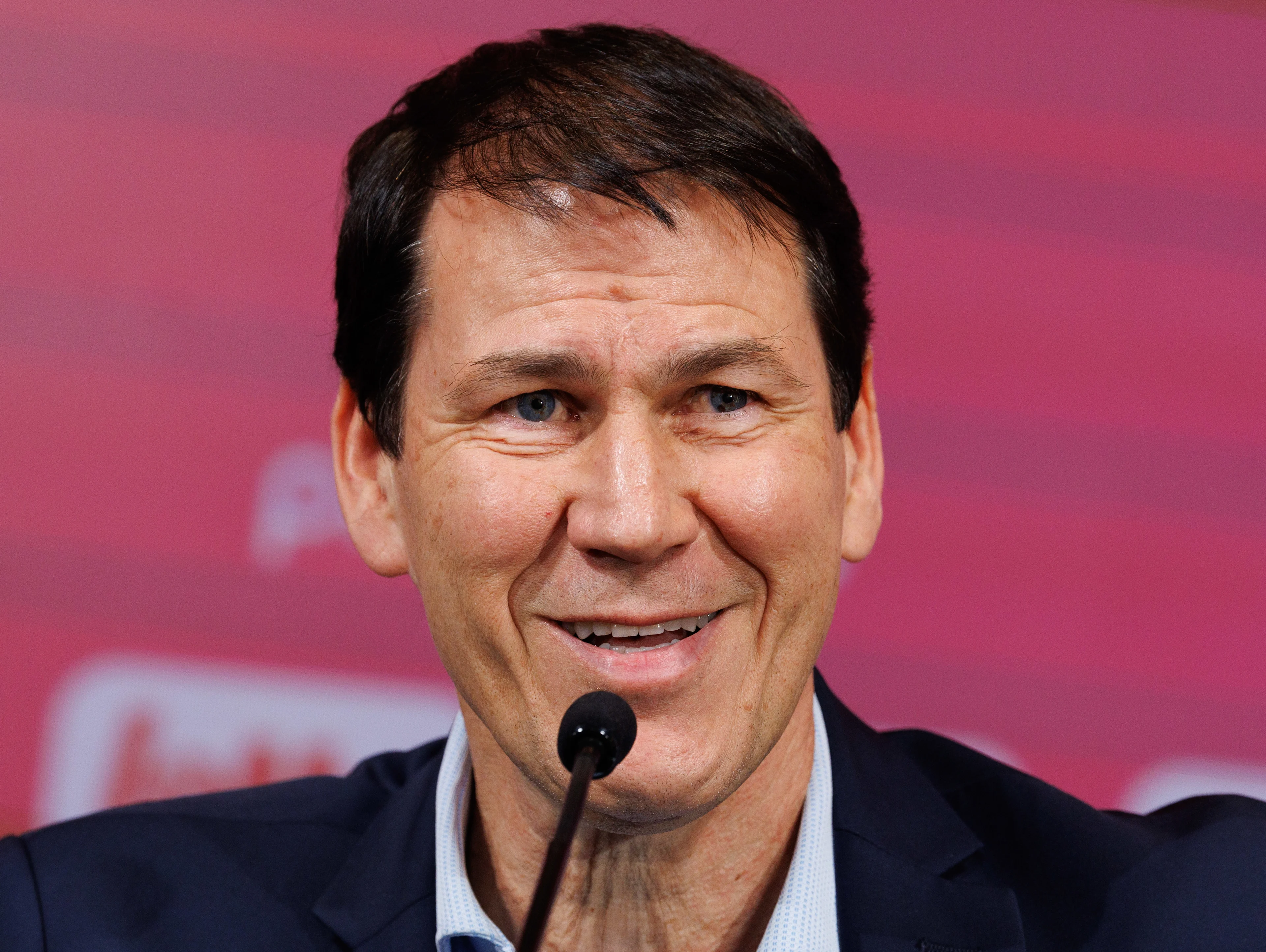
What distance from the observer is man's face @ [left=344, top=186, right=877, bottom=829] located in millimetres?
1719

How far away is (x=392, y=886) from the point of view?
79.0 inches

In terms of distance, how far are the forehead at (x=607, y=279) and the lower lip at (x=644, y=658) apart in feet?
1.15

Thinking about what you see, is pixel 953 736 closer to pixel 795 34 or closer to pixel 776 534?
pixel 776 534

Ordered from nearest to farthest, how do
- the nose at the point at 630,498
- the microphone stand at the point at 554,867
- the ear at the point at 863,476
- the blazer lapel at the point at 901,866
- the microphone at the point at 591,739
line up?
the microphone stand at the point at 554,867 → the microphone at the point at 591,739 → the nose at the point at 630,498 → the blazer lapel at the point at 901,866 → the ear at the point at 863,476

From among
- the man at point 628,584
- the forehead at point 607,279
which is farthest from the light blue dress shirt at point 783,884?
the forehead at point 607,279

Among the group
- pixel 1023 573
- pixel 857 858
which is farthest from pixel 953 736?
pixel 857 858

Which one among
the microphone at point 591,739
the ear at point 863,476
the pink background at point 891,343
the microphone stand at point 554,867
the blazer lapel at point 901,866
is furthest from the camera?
the pink background at point 891,343

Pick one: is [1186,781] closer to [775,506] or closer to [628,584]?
[775,506]

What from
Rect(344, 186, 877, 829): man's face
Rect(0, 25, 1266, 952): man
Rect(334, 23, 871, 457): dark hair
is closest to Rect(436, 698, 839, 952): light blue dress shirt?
Rect(0, 25, 1266, 952): man

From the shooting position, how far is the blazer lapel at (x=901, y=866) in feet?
6.13

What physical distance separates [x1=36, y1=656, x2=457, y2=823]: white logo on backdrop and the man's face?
934mm

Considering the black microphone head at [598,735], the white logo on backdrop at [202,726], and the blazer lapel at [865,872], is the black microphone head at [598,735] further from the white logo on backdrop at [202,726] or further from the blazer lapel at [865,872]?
the white logo on backdrop at [202,726]

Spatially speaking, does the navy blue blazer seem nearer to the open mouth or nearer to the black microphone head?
the open mouth

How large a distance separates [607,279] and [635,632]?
1.41ft
